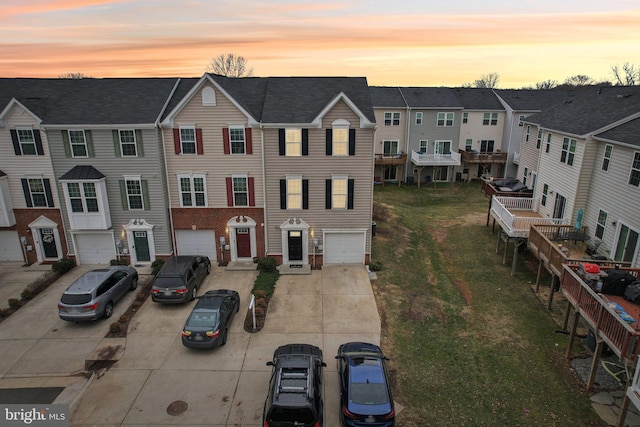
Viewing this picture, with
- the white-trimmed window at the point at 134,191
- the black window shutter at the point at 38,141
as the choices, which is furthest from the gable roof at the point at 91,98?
the white-trimmed window at the point at 134,191

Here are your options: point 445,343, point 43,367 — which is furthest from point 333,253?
point 43,367

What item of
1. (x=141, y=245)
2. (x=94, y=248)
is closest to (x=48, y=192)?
(x=94, y=248)

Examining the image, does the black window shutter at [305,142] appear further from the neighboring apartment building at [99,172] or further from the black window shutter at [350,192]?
the neighboring apartment building at [99,172]

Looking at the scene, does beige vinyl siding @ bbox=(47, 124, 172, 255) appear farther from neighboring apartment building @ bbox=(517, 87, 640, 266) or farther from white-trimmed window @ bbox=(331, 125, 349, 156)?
neighboring apartment building @ bbox=(517, 87, 640, 266)

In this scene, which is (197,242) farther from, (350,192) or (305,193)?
(350,192)

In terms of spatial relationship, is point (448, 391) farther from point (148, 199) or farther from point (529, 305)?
point (148, 199)
